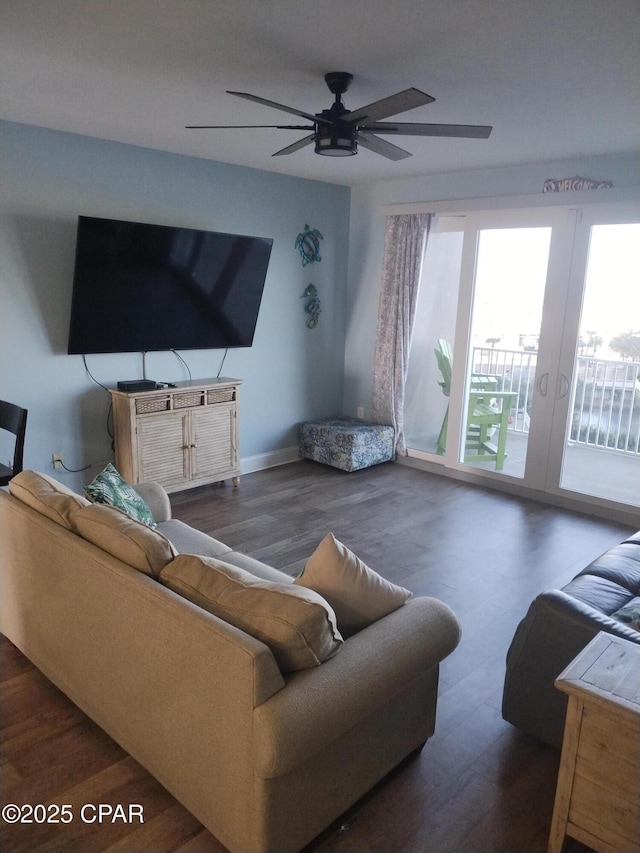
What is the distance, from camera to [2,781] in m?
2.05

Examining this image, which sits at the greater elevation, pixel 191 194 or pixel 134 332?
pixel 191 194

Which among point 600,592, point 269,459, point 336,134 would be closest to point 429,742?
point 600,592

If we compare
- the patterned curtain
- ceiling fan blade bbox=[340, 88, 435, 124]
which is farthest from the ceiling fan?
the patterned curtain

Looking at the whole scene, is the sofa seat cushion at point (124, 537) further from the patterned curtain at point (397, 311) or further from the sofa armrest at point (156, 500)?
the patterned curtain at point (397, 311)

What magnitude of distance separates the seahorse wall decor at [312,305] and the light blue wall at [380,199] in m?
0.47

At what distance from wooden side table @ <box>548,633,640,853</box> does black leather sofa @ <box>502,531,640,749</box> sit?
32 cm

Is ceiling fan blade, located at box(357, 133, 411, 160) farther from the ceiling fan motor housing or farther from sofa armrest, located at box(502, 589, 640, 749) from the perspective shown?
sofa armrest, located at box(502, 589, 640, 749)

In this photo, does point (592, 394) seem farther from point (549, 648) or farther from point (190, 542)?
point (190, 542)

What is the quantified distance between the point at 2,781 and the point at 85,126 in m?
3.56

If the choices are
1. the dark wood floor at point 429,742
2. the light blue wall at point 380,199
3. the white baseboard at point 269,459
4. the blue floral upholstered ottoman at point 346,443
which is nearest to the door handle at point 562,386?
the dark wood floor at point 429,742

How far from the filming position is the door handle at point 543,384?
489cm

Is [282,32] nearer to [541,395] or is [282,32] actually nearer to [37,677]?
[37,677]

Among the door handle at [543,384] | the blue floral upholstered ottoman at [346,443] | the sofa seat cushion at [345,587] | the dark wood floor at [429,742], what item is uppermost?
the door handle at [543,384]

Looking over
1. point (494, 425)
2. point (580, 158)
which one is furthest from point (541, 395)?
point (580, 158)
